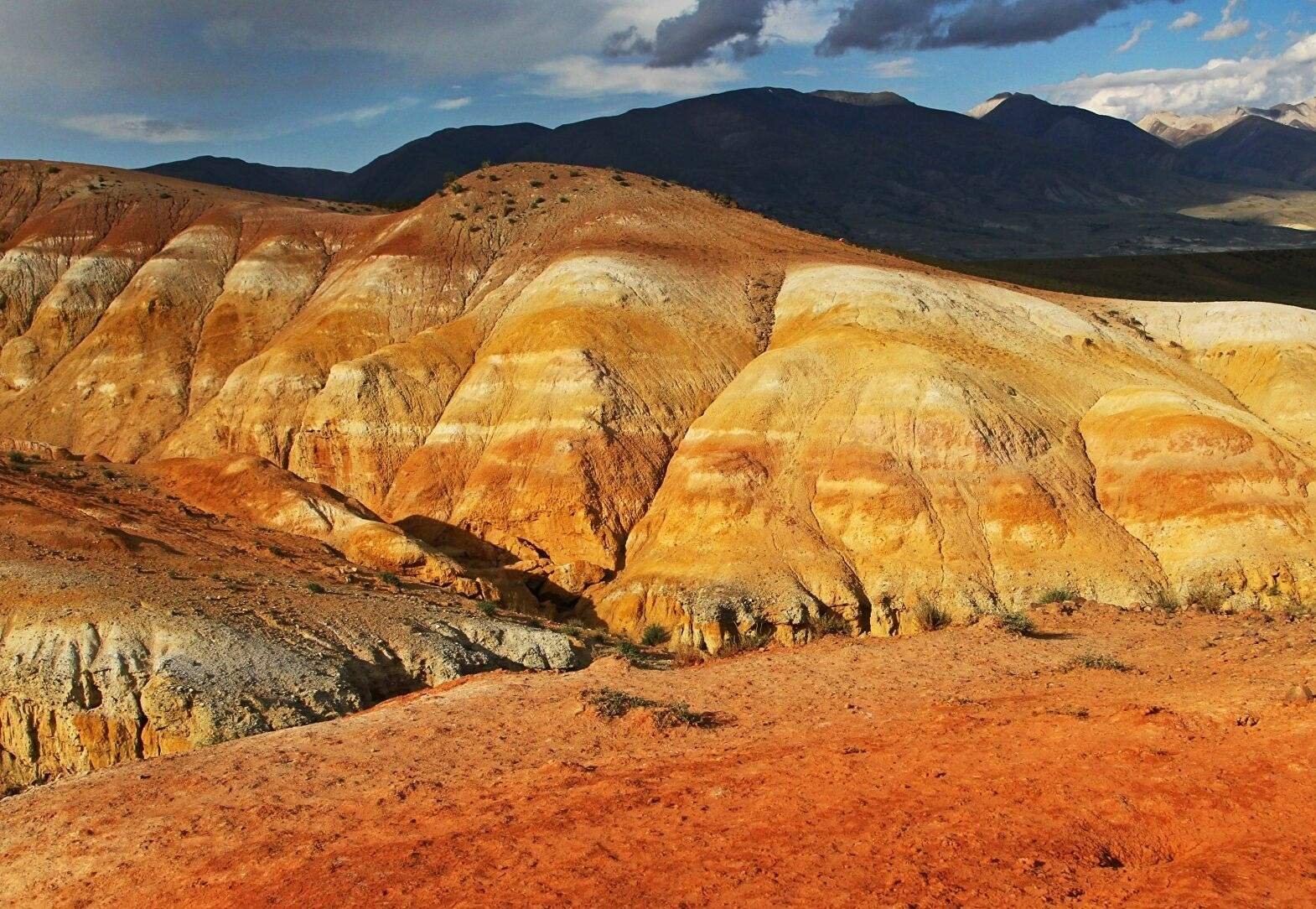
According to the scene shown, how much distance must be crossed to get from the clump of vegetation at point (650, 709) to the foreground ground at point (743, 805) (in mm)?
172

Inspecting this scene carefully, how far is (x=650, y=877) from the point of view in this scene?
8375mm

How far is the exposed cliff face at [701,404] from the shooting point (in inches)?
992

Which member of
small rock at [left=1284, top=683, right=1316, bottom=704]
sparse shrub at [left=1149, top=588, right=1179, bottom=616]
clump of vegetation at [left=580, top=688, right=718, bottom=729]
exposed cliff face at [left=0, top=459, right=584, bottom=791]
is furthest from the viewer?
sparse shrub at [left=1149, top=588, right=1179, bottom=616]

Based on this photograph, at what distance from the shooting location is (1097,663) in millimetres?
15328

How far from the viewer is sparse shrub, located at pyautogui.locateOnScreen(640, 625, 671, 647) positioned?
78.9ft

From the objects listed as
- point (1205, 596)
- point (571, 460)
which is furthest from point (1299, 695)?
point (571, 460)

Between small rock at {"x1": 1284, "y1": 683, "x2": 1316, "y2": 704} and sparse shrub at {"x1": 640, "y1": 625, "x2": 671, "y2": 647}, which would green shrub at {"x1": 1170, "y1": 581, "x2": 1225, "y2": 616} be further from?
small rock at {"x1": 1284, "y1": 683, "x2": 1316, "y2": 704}

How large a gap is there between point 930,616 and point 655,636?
6456 millimetres

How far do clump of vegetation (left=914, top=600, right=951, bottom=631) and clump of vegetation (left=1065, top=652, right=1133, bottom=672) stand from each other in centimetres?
757

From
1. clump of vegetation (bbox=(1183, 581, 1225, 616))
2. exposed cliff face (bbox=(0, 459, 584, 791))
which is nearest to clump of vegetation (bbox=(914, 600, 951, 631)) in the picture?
clump of vegetation (bbox=(1183, 581, 1225, 616))

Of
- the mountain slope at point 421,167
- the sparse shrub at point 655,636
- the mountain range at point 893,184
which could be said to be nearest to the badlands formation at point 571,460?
the sparse shrub at point 655,636

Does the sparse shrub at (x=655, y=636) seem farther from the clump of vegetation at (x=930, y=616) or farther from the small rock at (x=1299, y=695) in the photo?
the small rock at (x=1299, y=695)

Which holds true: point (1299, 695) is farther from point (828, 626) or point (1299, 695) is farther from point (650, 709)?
point (828, 626)

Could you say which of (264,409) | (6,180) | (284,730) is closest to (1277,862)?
(284,730)
